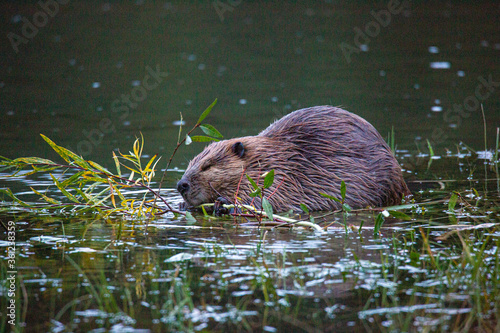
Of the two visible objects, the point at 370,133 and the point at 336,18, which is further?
the point at 336,18

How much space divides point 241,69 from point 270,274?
1014 centimetres

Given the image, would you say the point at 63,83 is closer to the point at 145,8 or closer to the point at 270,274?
the point at 270,274

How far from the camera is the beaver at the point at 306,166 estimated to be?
16.3 feet

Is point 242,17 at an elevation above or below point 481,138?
above

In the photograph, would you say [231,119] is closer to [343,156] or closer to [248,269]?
[343,156]

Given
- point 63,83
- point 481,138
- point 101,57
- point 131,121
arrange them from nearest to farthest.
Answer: point 481,138, point 131,121, point 63,83, point 101,57

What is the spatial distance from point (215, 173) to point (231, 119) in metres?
4.08

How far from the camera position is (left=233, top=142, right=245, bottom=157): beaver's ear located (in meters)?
5.07

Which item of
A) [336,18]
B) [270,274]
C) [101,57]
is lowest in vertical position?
[270,274]

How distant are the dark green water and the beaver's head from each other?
1.31 feet

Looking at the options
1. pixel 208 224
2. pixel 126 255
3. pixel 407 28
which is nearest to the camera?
pixel 126 255

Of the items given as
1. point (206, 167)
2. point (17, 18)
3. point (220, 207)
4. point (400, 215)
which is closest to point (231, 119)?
point (206, 167)

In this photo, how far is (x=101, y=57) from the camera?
14.4m

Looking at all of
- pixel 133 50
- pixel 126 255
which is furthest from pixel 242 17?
pixel 126 255
